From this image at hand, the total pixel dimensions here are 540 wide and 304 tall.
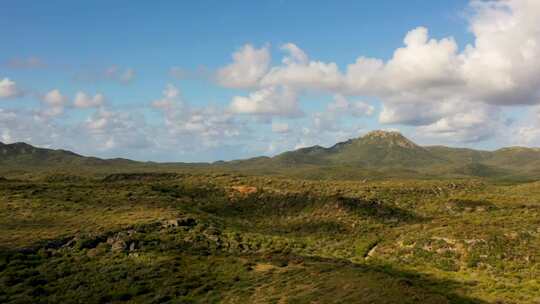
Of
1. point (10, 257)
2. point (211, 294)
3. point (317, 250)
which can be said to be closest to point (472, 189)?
point (317, 250)

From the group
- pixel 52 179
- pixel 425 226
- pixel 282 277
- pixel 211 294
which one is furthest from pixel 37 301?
pixel 52 179

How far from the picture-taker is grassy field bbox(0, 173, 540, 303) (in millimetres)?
33125

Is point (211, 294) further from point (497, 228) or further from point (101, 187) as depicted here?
point (101, 187)

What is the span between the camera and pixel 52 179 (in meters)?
116

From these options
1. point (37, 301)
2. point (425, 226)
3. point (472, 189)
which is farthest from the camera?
point (472, 189)

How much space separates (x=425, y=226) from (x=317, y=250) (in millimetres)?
17199

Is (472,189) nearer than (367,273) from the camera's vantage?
No

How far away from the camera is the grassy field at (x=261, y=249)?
109 feet

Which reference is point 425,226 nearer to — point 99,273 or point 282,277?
point 282,277

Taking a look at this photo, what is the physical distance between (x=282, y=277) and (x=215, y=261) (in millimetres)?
8740

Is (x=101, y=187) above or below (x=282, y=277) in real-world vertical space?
above

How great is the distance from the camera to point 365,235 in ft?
197

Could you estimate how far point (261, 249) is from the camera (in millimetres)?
49188

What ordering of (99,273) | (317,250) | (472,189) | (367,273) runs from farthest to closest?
(472,189) < (317,250) < (99,273) < (367,273)
